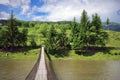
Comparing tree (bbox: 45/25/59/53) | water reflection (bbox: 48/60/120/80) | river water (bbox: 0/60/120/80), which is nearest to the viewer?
river water (bbox: 0/60/120/80)

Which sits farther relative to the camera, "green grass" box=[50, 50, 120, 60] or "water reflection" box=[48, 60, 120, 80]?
"green grass" box=[50, 50, 120, 60]

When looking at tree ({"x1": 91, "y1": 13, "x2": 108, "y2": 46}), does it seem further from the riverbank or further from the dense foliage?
the riverbank

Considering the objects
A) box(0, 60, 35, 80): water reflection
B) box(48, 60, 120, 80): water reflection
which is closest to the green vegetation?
box(0, 60, 35, 80): water reflection

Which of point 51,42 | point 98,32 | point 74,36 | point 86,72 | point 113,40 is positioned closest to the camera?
point 86,72

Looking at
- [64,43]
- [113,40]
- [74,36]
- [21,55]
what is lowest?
[21,55]

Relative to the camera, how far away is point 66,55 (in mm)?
87312

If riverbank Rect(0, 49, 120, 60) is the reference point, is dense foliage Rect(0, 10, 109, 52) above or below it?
above

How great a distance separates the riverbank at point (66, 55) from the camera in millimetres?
82975

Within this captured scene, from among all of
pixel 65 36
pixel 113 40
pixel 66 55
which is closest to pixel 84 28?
pixel 65 36

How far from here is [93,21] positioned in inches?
3922

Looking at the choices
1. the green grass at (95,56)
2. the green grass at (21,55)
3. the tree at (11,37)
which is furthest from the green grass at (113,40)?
the tree at (11,37)

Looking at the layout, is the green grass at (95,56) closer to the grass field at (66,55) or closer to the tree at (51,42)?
the grass field at (66,55)

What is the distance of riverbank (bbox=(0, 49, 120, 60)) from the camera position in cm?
8297

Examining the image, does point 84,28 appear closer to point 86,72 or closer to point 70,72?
point 86,72
